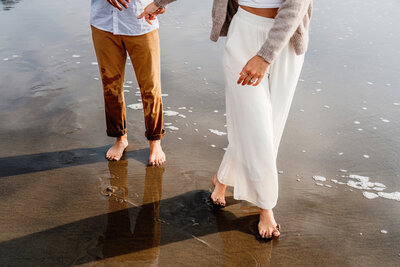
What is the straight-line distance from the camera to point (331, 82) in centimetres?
486

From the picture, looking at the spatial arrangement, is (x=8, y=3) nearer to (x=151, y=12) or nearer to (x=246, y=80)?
(x=151, y=12)

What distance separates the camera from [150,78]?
290cm

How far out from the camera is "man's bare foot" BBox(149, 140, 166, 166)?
3.12 meters

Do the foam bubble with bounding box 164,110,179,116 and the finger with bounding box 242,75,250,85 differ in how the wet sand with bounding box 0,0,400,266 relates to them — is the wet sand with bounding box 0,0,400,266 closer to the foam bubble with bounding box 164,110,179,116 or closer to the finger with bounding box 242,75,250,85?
the foam bubble with bounding box 164,110,179,116

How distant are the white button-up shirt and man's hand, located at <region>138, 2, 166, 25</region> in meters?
0.09

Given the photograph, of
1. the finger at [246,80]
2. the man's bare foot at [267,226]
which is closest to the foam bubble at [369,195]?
the man's bare foot at [267,226]

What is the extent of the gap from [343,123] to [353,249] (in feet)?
6.08

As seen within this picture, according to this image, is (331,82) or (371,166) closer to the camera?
(371,166)

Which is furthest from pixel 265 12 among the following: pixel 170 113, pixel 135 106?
pixel 135 106

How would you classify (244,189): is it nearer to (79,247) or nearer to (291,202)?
(291,202)

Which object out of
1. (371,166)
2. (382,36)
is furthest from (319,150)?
(382,36)

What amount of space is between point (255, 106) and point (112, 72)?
4.30 ft

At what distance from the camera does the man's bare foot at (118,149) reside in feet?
10.4

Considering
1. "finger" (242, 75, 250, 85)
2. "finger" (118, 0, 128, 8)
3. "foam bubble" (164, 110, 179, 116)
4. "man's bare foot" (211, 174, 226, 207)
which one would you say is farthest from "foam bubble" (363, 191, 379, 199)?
"finger" (118, 0, 128, 8)
